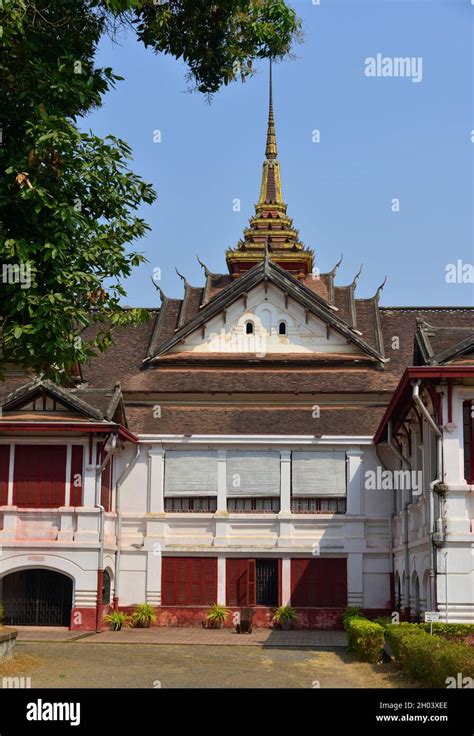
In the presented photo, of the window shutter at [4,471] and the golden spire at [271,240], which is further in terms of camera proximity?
the golden spire at [271,240]

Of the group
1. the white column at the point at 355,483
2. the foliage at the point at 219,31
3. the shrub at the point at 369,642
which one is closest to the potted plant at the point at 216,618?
the white column at the point at 355,483

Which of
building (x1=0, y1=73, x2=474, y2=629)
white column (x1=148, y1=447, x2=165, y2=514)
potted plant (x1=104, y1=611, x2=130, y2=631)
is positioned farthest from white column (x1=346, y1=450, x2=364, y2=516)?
potted plant (x1=104, y1=611, x2=130, y2=631)

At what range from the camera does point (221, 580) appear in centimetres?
3127

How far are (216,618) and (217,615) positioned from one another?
9 cm

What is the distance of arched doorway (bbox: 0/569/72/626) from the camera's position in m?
29.5

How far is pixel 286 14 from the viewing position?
57.8 ft

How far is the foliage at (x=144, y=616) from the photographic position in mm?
30406

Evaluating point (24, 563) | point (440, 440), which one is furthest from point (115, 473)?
point (440, 440)

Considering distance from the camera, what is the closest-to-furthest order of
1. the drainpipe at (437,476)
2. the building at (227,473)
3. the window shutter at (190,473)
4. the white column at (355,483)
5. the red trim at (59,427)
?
1. the drainpipe at (437,476)
2. the red trim at (59,427)
3. the building at (227,473)
4. the white column at (355,483)
5. the window shutter at (190,473)

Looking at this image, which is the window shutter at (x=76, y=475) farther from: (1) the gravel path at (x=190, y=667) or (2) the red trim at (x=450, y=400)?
(2) the red trim at (x=450, y=400)

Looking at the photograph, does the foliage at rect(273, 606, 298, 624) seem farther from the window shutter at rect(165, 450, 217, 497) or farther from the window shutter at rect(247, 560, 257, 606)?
the window shutter at rect(165, 450, 217, 497)

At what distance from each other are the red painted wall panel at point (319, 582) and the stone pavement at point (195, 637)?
1.48 m

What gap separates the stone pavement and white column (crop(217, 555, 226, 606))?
1.20 meters

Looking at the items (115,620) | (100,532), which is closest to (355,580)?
(115,620)
